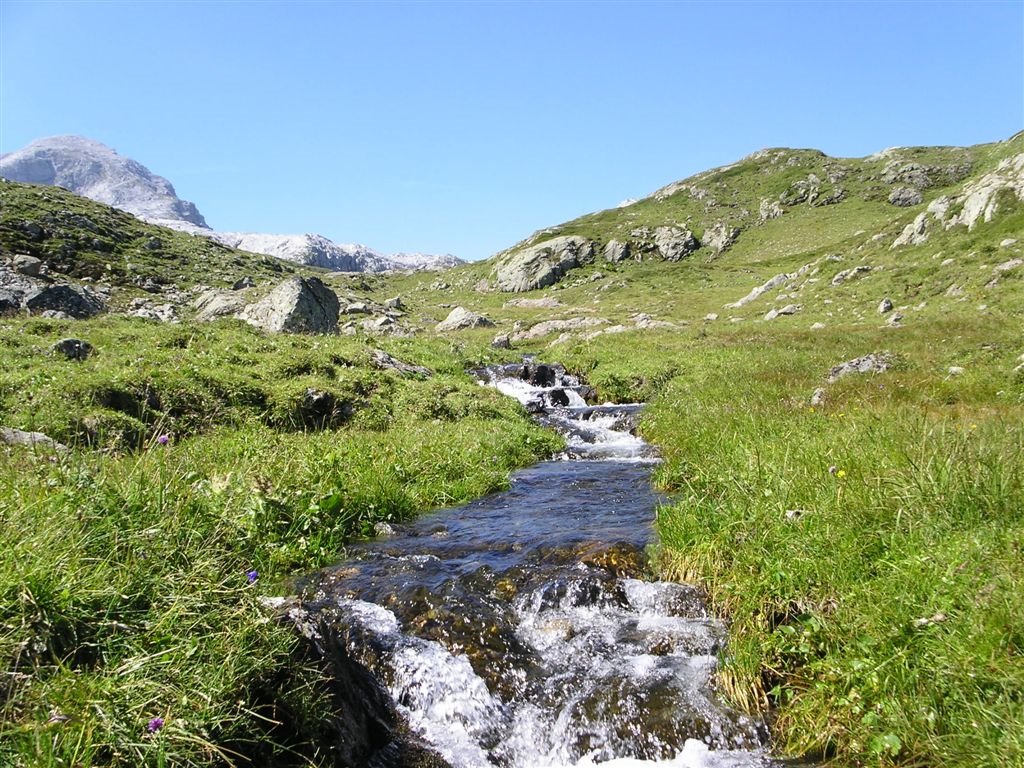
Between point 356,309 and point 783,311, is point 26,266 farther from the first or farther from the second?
point 783,311

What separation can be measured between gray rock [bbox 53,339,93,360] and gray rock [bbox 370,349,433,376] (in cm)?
894

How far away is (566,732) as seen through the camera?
5328 millimetres

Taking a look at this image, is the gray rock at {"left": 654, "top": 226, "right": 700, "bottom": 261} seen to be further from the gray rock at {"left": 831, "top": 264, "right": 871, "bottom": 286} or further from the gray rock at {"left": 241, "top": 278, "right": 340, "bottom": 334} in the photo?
the gray rock at {"left": 241, "top": 278, "right": 340, "bottom": 334}

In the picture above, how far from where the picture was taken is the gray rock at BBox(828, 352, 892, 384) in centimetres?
1970

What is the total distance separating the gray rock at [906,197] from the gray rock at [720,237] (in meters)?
25.5

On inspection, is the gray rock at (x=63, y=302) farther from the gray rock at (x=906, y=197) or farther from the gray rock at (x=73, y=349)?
the gray rock at (x=906, y=197)

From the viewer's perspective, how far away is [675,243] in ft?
359

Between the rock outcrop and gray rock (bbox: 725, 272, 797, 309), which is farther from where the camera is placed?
gray rock (bbox: 725, 272, 797, 309)

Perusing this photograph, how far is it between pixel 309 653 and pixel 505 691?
208 cm

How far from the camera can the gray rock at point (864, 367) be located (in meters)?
19.7

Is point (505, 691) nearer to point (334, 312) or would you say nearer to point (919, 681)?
point (919, 681)

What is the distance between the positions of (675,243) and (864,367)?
94.6 metres

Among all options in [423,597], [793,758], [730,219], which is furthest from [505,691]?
[730,219]

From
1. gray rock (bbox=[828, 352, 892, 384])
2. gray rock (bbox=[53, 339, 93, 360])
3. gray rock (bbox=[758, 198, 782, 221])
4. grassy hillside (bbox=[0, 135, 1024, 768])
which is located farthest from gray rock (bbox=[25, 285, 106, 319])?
gray rock (bbox=[758, 198, 782, 221])
